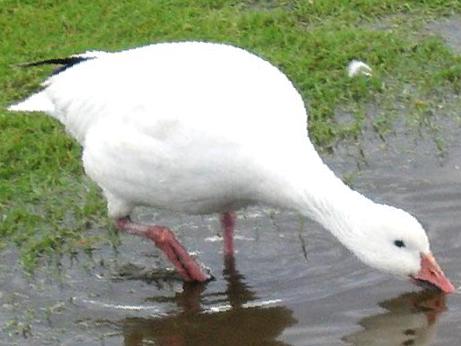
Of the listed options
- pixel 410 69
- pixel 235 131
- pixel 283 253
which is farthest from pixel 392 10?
pixel 235 131

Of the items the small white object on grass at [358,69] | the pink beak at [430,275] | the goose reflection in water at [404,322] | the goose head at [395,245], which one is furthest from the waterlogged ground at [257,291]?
the small white object on grass at [358,69]

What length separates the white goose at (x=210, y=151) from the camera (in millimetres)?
6250

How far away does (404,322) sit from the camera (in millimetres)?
6586

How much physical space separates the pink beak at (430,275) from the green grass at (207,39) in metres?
2.13

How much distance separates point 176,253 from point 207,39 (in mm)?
3230

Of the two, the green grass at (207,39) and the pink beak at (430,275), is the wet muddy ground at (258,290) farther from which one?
the green grass at (207,39)

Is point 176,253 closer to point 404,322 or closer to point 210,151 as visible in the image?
point 210,151

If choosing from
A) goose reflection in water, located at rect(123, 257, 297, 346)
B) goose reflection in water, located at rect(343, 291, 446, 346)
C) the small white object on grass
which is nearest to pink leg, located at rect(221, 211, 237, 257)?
goose reflection in water, located at rect(123, 257, 297, 346)

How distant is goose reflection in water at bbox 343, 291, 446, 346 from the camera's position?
6.40 m

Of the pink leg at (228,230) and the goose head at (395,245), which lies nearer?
the goose head at (395,245)

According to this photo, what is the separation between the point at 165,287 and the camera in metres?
7.23

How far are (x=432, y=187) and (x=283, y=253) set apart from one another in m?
1.08

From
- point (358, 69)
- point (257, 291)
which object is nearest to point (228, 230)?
point (257, 291)

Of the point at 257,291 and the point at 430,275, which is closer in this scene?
the point at 430,275
